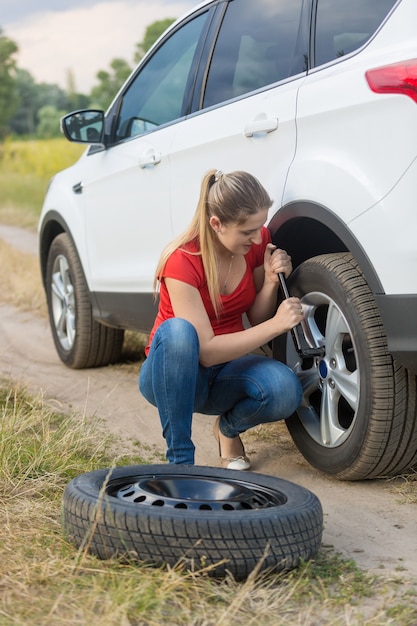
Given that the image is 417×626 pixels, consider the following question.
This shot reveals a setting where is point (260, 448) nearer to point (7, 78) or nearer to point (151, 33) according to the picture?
point (151, 33)

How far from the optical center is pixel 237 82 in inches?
154

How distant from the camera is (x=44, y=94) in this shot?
89750mm

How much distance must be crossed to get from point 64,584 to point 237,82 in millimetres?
2290

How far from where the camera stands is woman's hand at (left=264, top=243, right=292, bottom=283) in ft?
11.4

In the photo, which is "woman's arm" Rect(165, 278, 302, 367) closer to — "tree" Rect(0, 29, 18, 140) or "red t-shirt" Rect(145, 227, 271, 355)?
"red t-shirt" Rect(145, 227, 271, 355)

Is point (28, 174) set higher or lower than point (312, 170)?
higher

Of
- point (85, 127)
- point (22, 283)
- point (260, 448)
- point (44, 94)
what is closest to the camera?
point (260, 448)

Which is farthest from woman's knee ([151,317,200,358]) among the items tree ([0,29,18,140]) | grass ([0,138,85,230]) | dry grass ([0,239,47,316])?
tree ([0,29,18,140])

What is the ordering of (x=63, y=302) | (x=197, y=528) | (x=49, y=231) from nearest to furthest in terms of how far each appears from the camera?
1. (x=197, y=528)
2. (x=63, y=302)
3. (x=49, y=231)

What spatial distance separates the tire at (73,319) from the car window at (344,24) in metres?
2.49

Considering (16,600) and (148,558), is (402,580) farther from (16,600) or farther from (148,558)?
(16,600)

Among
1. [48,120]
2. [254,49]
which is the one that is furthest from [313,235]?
[48,120]

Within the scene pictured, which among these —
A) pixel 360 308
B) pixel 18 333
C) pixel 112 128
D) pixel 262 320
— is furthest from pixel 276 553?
pixel 18 333

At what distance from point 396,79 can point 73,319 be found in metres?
3.28
